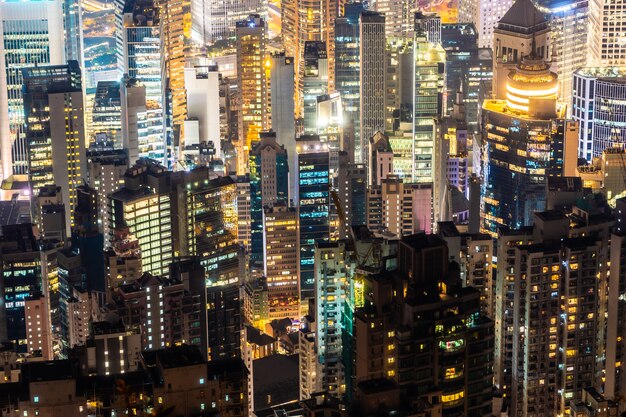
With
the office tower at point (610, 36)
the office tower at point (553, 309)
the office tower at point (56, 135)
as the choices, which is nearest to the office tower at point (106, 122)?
the office tower at point (56, 135)

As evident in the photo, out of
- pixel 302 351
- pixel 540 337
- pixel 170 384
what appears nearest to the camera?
pixel 170 384

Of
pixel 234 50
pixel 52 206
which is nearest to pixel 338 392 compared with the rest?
pixel 52 206

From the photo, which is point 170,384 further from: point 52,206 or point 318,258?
point 52,206

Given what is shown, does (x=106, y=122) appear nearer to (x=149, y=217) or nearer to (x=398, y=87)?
(x=398, y=87)

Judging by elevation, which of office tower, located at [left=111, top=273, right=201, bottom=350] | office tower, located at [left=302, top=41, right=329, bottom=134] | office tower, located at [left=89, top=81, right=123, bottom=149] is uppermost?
office tower, located at [left=302, top=41, right=329, bottom=134]

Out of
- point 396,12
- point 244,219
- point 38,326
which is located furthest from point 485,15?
point 38,326

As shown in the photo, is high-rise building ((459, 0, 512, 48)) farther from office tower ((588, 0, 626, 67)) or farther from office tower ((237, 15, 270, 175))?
office tower ((237, 15, 270, 175))

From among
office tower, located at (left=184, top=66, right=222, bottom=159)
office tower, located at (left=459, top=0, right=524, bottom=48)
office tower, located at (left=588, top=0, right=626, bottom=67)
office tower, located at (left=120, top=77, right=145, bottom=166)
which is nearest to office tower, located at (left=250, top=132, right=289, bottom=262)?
office tower, located at (left=120, top=77, right=145, bottom=166)
